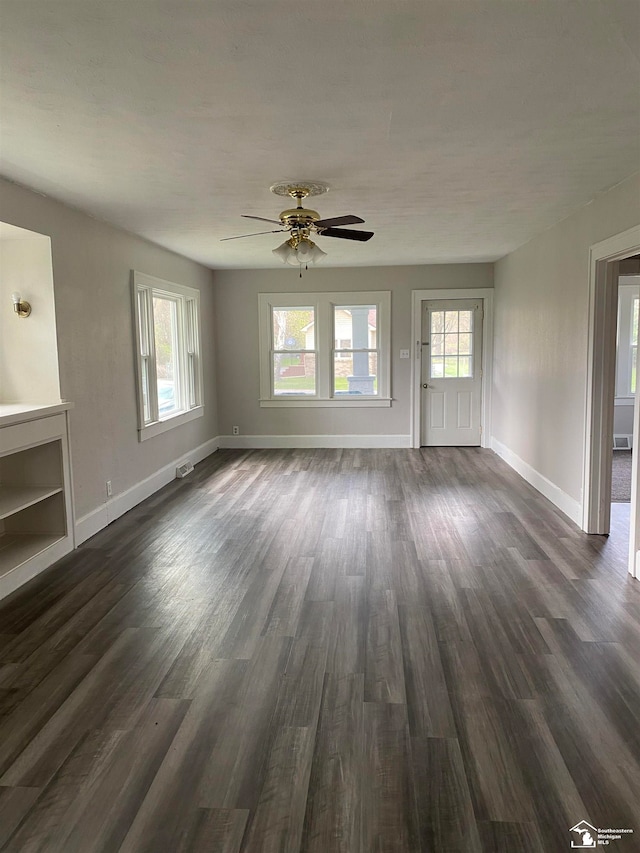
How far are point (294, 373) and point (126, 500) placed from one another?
143 inches

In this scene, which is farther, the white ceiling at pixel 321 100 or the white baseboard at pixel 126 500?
the white baseboard at pixel 126 500

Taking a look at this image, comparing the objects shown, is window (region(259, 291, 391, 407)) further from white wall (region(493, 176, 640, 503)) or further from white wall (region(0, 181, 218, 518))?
white wall (region(0, 181, 218, 518))

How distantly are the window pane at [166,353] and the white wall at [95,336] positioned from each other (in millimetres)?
583

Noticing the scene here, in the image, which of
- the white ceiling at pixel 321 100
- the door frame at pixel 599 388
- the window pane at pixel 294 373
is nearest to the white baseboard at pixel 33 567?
the white ceiling at pixel 321 100

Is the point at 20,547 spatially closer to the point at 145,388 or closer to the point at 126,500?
the point at 126,500

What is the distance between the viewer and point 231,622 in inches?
122

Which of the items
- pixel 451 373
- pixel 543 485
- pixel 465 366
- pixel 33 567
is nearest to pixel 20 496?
pixel 33 567

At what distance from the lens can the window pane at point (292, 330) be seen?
8.20m

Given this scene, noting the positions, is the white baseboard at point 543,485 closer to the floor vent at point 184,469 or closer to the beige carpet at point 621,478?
the beige carpet at point 621,478

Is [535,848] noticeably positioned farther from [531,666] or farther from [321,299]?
[321,299]

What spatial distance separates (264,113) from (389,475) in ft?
14.9

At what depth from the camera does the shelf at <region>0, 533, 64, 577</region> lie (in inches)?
144

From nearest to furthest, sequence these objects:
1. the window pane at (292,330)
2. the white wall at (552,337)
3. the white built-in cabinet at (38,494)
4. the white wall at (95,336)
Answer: the white built-in cabinet at (38,494) < the white wall at (95,336) < the white wall at (552,337) < the window pane at (292,330)

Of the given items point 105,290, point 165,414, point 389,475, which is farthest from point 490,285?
point 105,290
